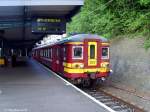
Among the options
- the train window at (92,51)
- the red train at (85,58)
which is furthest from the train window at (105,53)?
the train window at (92,51)

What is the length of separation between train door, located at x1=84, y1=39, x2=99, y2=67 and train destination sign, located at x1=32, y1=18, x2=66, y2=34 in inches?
202

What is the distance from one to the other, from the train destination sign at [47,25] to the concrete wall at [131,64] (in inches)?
160

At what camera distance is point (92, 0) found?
29562mm

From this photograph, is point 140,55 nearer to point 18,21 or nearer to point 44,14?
point 44,14

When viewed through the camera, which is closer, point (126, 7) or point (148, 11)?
point (148, 11)

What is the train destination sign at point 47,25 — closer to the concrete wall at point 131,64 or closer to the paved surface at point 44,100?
the concrete wall at point 131,64

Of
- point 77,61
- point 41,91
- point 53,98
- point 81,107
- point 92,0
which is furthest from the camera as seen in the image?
point 92,0

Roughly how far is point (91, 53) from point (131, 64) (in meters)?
3.50

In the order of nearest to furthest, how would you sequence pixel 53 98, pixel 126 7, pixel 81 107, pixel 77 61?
pixel 81 107 < pixel 53 98 < pixel 77 61 < pixel 126 7

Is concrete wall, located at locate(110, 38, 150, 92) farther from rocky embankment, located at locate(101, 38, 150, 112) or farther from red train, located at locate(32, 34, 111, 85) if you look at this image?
red train, located at locate(32, 34, 111, 85)

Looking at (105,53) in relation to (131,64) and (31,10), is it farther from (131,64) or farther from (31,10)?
(31,10)

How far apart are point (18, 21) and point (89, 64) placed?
7.72 m

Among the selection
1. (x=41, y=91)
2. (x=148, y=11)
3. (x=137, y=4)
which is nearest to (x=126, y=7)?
(x=137, y=4)

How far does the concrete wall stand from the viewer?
848 inches
